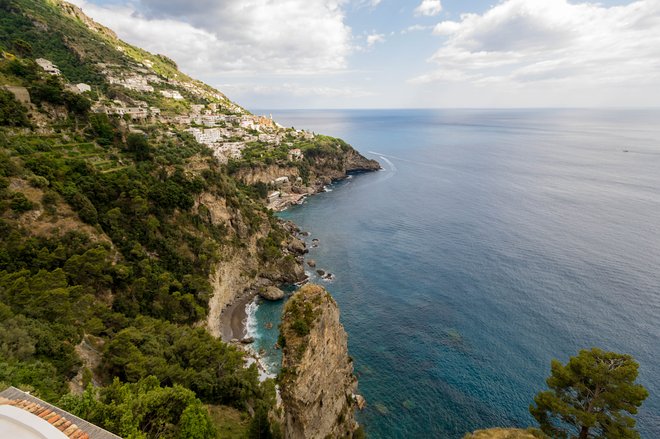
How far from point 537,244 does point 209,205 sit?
5926 centimetres

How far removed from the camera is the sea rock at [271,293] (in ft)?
161

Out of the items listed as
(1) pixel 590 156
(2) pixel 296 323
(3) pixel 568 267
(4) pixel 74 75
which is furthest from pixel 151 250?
(1) pixel 590 156

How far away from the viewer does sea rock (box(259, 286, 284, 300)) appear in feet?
161

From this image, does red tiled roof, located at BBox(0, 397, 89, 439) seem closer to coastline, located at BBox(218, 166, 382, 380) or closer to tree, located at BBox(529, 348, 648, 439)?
tree, located at BBox(529, 348, 648, 439)

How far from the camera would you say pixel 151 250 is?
4034cm

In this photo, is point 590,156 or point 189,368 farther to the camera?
point 590,156

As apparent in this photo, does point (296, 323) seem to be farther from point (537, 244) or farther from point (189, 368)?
point (537, 244)

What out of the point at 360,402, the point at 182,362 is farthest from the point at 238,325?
the point at 360,402

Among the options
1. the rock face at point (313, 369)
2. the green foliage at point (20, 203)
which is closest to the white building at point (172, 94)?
the green foliage at point (20, 203)

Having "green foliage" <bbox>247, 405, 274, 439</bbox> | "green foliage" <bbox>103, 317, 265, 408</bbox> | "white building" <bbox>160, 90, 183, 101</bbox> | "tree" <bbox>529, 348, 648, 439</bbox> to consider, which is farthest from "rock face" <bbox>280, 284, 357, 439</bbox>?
"white building" <bbox>160, 90, 183, 101</bbox>

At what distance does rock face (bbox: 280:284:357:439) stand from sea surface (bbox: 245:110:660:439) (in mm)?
7887

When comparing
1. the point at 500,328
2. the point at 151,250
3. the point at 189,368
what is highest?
the point at 151,250

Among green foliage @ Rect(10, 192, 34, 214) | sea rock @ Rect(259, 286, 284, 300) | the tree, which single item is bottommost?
sea rock @ Rect(259, 286, 284, 300)

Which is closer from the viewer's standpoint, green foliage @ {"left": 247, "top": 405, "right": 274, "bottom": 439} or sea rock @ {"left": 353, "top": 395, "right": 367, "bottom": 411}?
green foliage @ {"left": 247, "top": 405, "right": 274, "bottom": 439}
